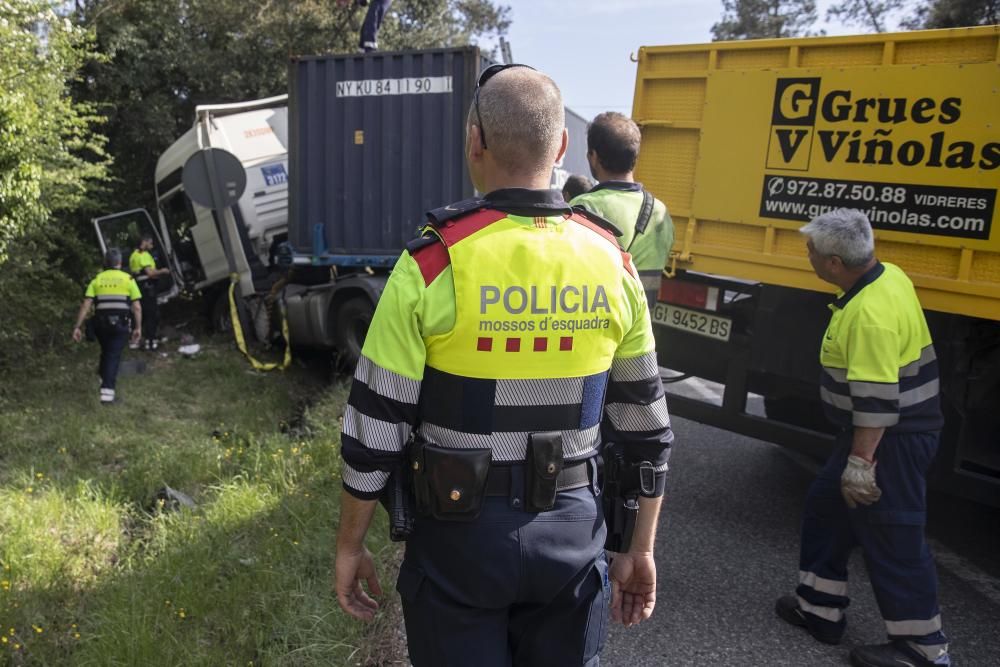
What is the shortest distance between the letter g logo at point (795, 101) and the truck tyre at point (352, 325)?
17.8 feet

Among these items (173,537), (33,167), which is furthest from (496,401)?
(33,167)

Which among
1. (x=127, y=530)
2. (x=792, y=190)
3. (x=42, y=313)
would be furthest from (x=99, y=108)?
(x=792, y=190)

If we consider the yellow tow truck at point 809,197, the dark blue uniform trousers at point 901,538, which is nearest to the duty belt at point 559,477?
the dark blue uniform trousers at point 901,538

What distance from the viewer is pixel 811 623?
3.31 m

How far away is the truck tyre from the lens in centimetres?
887

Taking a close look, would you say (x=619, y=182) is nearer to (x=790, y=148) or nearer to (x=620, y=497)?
(x=790, y=148)

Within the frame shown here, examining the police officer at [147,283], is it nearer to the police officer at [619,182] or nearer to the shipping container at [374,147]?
the shipping container at [374,147]

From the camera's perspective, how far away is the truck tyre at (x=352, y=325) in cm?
887

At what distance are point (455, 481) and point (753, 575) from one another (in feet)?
8.70

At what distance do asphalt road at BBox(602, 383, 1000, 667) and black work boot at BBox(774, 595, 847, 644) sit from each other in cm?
3

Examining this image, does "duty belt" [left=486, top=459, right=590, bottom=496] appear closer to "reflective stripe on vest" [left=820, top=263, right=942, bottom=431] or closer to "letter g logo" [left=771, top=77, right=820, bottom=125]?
"reflective stripe on vest" [left=820, top=263, right=942, bottom=431]

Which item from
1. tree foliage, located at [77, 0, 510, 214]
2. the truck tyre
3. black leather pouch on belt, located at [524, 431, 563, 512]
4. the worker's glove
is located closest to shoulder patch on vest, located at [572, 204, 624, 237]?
black leather pouch on belt, located at [524, 431, 563, 512]

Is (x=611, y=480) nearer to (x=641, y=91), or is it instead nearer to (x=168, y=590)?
(x=168, y=590)

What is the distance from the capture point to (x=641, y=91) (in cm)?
480
